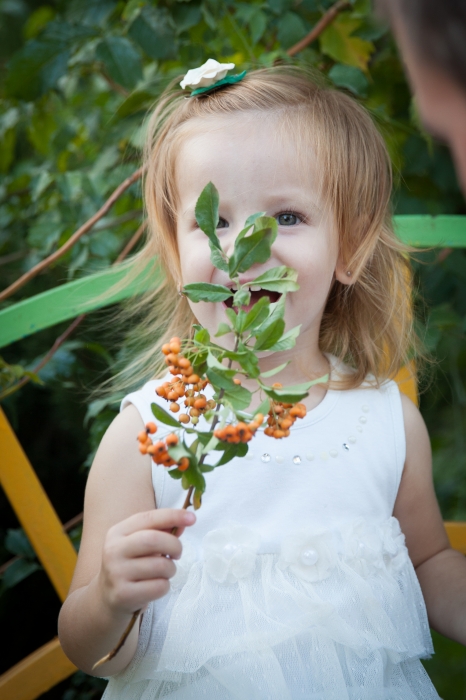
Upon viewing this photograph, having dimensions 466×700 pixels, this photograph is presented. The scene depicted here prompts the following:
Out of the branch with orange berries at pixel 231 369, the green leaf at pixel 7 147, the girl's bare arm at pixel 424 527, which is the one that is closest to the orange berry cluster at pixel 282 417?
the branch with orange berries at pixel 231 369

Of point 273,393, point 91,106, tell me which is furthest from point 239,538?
point 91,106

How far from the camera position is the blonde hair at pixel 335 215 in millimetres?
1076

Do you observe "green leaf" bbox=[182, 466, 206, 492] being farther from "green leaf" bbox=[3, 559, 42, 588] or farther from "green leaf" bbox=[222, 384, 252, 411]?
"green leaf" bbox=[3, 559, 42, 588]

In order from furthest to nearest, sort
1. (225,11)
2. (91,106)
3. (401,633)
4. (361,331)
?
(91,106) < (225,11) < (361,331) < (401,633)

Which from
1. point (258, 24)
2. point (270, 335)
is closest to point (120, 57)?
point (258, 24)

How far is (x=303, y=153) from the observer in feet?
3.37

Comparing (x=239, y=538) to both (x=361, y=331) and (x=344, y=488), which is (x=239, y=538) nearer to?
(x=344, y=488)

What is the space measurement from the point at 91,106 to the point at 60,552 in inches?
58.2

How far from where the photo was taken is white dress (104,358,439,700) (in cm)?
91

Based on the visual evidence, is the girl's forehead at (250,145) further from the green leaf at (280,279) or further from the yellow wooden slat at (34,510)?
the yellow wooden slat at (34,510)

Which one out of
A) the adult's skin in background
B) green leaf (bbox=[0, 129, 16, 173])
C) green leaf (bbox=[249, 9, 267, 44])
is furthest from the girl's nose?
green leaf (bbox=[0, 129, 16, 173])

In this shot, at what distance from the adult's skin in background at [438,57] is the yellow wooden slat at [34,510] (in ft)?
2.75

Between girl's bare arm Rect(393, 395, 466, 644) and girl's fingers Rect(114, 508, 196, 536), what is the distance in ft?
1.70

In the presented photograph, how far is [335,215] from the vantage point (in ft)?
3.55
